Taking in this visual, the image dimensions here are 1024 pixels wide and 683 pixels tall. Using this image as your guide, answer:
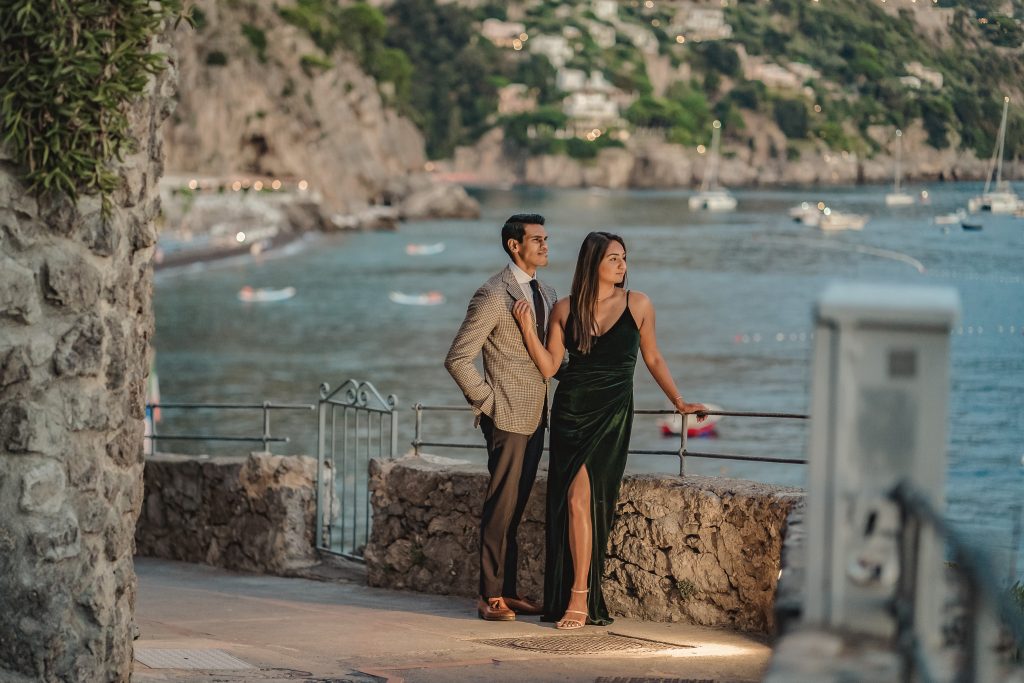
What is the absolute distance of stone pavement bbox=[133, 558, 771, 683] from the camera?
6.22m

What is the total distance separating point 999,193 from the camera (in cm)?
1104

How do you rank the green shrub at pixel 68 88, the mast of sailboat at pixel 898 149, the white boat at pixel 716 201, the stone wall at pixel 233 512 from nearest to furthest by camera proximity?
the green shrub at pixel 68 88, the stone wall at pixel 233 512, the mast of sailboat at pixel 898 149, the white boat at pixel 716 201

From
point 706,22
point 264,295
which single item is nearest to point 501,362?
point 706,22

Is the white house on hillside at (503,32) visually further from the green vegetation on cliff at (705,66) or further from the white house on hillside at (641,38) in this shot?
the white house on hillside at (641,38)

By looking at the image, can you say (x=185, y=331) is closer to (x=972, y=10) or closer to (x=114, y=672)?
(x=972, y=10)

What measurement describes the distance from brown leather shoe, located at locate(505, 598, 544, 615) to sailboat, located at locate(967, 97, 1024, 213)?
16.8 feet

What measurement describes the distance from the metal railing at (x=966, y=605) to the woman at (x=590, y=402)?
423 cm

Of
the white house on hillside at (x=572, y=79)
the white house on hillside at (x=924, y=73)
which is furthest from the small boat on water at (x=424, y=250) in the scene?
the white house on hillside at (x=924, y=73)

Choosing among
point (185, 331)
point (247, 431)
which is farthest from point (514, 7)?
point (247, 431)

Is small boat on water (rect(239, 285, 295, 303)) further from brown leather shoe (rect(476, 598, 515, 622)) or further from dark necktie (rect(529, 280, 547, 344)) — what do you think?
dark necktie (rect(529, 280, 547, 344))

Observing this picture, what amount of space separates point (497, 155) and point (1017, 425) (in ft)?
537

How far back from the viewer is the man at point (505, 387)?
23.9 ft

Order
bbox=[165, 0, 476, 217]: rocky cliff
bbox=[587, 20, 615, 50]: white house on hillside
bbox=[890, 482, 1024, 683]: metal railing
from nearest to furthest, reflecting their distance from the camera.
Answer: bbox=[890, 482, 1024, 683]: metal railing, bbox=[165, 0, 476, 217]: rocky cliff, bbox=[587, 20, 615, 50]: white house on hillside

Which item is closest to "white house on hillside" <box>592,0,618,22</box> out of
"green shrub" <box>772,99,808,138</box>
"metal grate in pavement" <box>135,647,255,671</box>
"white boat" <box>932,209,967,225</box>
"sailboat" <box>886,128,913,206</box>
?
"green shrub" <box>772,99,808,138</box>
